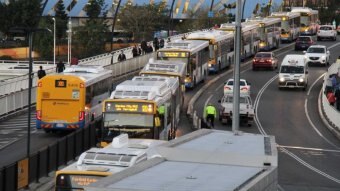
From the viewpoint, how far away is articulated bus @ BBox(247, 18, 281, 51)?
252 ft

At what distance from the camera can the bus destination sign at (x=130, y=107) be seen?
2823cm

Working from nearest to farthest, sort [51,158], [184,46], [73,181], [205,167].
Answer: [205,167] < [73,181] < [51,158] < [184,46]

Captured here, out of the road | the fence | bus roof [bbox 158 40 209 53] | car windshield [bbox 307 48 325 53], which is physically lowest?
the road

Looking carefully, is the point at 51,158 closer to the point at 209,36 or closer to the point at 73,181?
the point at 73,181

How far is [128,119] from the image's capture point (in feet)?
92.2

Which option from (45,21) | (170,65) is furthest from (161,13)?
(170,65)

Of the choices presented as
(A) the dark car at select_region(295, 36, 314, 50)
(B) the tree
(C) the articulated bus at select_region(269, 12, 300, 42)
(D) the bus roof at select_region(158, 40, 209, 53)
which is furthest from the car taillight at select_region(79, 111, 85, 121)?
(B) the tree

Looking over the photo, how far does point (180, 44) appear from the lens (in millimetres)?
52156

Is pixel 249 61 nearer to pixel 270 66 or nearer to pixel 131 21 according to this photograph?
pixel 270 66

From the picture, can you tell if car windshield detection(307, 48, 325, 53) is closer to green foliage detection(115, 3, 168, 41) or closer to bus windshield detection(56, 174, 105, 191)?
green foliage detection(115, 3, 168, 41)

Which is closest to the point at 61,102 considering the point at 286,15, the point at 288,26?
the point at 288,26

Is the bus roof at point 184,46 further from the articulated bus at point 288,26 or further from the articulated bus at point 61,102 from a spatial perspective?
the articulated bus at point 288,26

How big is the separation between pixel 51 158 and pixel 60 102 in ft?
28.6

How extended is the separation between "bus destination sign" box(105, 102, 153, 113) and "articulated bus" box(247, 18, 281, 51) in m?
48.5
